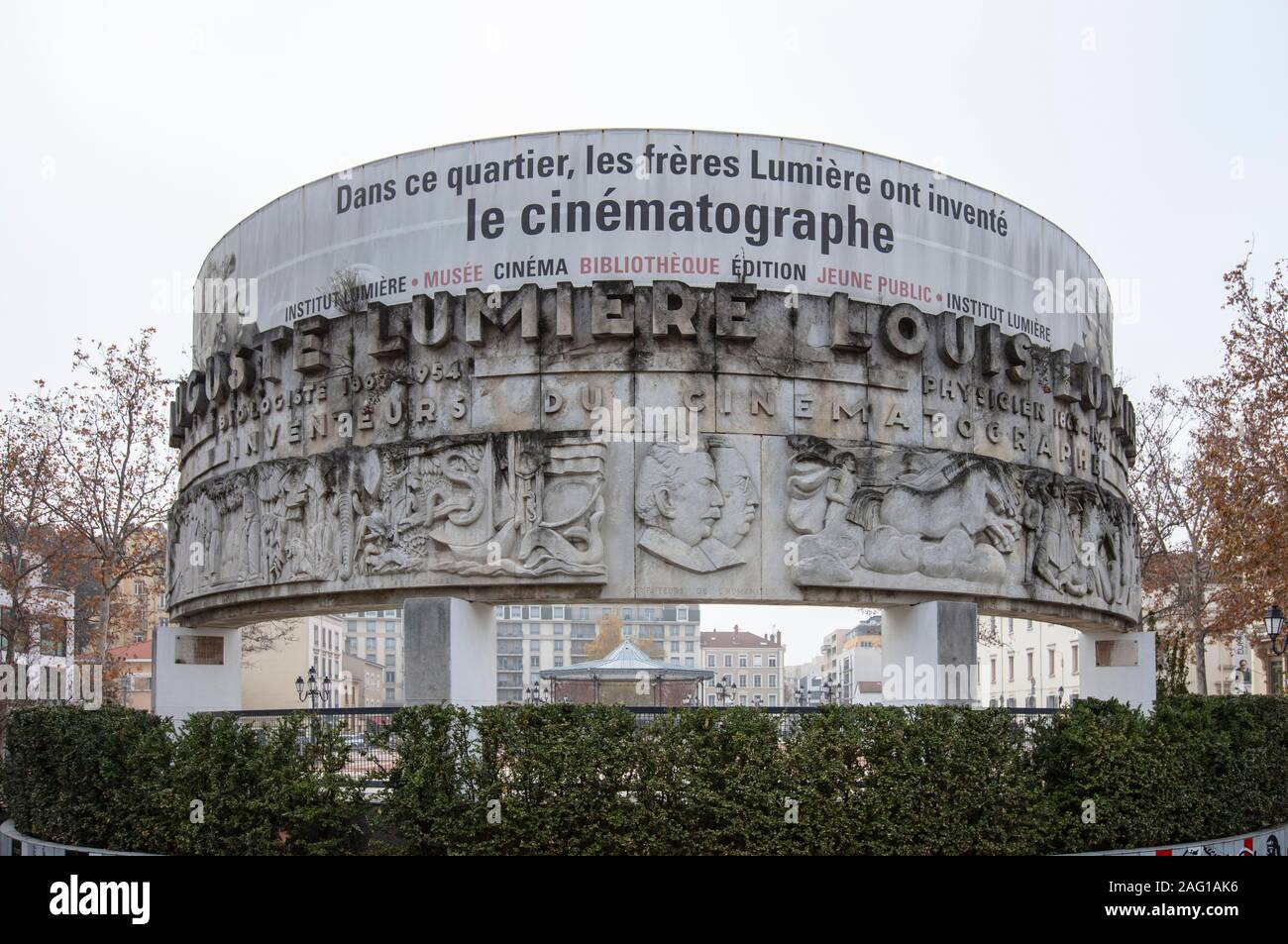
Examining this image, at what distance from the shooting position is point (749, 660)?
162m

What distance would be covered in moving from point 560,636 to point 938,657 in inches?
5204

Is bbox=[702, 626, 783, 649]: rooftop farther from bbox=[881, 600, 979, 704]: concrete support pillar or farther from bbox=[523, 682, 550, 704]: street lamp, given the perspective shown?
bbox=[881, 600, 979, 704]: concrete support pillar

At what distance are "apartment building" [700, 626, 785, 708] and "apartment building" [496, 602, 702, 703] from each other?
4.33 m

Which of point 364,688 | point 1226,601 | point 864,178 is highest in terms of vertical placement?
point 864,178

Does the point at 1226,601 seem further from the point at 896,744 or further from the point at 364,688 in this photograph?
the point at 364,688

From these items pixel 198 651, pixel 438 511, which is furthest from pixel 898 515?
pixel 198 651

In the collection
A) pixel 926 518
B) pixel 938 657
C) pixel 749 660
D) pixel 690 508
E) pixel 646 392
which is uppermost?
pixel 646 392

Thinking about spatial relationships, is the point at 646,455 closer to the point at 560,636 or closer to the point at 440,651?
the point at 440,651

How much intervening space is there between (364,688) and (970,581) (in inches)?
4358

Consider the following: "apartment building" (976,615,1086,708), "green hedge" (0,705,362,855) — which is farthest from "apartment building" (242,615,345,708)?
"green hedge" (0,705,362,855)

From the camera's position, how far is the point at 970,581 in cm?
1995
